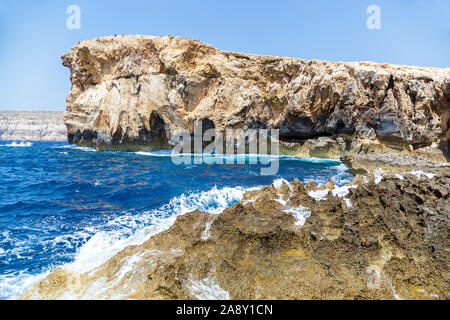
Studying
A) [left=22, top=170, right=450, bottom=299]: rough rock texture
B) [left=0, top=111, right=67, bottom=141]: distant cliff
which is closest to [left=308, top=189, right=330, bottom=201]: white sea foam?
[left=22, top=170, right=450, bottom=299]: rough rock texture

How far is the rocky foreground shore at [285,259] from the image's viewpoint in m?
3.93

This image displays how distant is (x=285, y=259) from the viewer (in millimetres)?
4688

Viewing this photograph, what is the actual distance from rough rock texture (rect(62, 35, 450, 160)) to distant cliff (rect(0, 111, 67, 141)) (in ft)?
325

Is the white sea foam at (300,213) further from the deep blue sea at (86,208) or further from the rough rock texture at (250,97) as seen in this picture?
the rough rock texture at (250,97)

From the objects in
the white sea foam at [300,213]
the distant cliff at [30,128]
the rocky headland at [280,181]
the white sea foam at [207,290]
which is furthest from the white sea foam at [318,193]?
the distant cliff at [30,128]

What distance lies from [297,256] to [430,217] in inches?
134

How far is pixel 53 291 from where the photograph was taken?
13.4 ft

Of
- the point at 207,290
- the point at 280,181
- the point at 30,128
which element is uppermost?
the point at 30,128

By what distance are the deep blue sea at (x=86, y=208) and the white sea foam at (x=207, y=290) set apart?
7.48 feet

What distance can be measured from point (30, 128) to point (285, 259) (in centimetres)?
14185

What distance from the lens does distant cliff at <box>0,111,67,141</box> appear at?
375 feet

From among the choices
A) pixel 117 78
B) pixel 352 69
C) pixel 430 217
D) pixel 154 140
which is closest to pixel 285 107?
pixel 352 69

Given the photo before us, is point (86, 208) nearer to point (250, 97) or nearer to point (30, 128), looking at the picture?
point (250, 97)

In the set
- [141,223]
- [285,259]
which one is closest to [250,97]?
[141,223]
